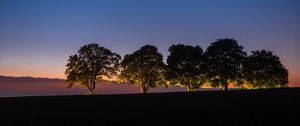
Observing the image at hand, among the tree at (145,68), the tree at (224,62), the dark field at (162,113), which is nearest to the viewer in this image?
the dark field at (162,113)

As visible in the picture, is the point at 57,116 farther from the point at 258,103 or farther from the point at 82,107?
the point at 258,103

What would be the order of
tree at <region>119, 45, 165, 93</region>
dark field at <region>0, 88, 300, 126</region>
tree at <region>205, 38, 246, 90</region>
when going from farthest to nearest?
tree at <region>119, 45, 165, 93</region>, tree at <region>205, 38, 246, 90</region>, dark field at <region>0, 88, 300, 126</region>

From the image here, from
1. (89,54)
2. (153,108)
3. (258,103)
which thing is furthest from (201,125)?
(89,54)

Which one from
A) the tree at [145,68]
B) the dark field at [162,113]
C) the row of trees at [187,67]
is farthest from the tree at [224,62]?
the dark field at [162,113]

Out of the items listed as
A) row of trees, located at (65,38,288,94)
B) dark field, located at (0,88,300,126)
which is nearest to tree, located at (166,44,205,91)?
row of trees, located at (65,38,288,94)

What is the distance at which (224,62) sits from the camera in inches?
2702

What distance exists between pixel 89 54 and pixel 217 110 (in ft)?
181

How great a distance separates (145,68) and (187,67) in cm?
1001

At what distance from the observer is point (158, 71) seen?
7394cm

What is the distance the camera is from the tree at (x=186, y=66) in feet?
229

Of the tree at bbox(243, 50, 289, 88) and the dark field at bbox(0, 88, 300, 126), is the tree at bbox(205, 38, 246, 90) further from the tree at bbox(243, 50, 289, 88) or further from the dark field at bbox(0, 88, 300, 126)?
the dark field at bbox(0, 88, 300, 126)

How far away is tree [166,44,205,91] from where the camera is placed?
229ft

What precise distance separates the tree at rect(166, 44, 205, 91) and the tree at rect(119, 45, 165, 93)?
11.4ft

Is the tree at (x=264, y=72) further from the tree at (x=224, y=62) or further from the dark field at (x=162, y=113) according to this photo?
the dark field at (x=162, y=113)
